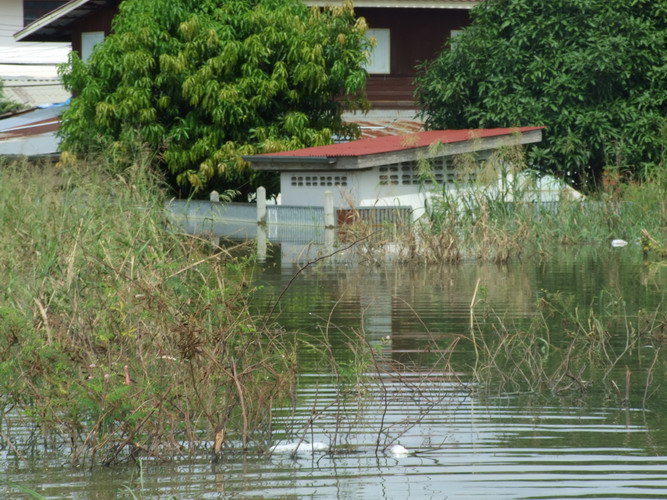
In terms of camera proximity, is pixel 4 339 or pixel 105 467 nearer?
pixel 105 467

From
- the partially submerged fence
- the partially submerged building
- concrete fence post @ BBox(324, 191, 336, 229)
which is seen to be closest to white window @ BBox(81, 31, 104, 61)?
the partially submerged fence

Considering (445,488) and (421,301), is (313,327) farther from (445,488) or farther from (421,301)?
(445,488)

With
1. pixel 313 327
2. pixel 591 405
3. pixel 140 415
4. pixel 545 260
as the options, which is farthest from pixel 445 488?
pixel 545 260

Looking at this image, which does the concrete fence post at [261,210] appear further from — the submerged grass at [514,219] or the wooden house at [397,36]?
the wooden house at [397,36]

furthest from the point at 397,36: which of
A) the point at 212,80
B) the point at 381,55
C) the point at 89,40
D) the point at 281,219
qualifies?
the point at 281,219

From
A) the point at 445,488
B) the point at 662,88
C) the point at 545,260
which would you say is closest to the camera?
the point at 445,488

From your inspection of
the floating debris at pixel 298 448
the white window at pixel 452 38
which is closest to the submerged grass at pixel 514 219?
the white window at pixel 452 38

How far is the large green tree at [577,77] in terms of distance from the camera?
95.6 ft

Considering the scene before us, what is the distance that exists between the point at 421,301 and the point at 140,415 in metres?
7.56

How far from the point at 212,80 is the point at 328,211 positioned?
4.90m

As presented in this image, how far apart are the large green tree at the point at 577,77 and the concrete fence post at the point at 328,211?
4.93 meters

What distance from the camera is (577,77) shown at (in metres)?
29.6

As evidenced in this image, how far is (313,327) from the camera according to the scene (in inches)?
472

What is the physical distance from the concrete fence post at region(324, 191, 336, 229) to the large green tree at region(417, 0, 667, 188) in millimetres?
4927
